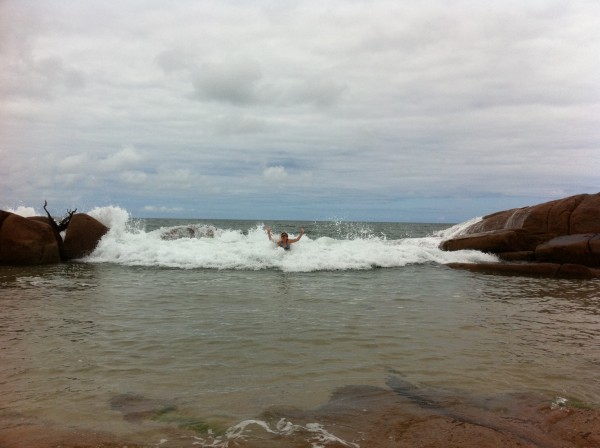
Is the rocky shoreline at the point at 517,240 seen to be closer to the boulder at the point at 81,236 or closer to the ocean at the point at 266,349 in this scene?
the boulder at the point at 81,236

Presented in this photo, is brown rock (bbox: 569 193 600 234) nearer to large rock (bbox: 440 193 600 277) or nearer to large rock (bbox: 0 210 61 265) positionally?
large rock (bbox: 440 193 600 277)

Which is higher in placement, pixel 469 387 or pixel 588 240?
pixel 588 240

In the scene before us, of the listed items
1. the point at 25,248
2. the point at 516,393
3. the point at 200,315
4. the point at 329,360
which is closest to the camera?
the point at 516,393

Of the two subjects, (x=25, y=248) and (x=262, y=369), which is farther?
(x=25, y=248)

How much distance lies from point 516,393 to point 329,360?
2.38 meters

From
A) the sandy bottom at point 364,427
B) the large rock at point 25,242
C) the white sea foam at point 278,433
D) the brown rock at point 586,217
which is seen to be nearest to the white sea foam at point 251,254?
the large rock at point 25,242

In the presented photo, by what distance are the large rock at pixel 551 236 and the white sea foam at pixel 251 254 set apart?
3.13ft

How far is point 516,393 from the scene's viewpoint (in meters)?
4.96

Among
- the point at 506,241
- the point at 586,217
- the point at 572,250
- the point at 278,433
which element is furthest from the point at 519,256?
the point at 278,433

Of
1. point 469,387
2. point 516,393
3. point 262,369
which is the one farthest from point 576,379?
point 262,369

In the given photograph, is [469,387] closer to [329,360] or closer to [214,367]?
[329,360]

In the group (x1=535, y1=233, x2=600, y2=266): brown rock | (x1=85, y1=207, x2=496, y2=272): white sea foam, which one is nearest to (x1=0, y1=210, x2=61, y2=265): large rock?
(x1=85, y1=207, x2=496, y2=272): white sea foam

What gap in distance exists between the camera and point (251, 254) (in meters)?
19.2

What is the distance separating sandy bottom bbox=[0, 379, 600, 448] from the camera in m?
3.74
